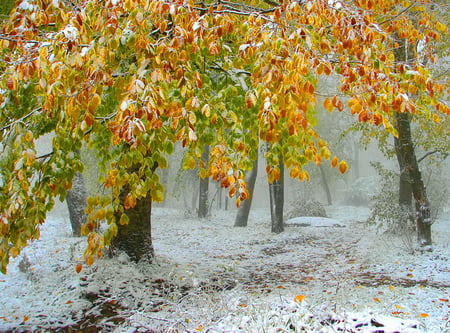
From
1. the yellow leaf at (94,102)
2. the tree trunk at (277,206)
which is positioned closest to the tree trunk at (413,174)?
the tree trunk at (277,206)

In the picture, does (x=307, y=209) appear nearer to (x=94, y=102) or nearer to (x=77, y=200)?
(x=77, y=200)

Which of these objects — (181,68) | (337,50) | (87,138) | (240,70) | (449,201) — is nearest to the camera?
(181,68)

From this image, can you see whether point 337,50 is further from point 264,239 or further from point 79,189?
point 264,239

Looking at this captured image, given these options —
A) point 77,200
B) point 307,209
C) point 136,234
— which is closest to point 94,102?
point 136,234

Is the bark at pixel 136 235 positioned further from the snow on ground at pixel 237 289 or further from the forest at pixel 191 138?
the snow on ground at pixel 237 289

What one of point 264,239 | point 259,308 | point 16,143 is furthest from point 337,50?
point 264,239

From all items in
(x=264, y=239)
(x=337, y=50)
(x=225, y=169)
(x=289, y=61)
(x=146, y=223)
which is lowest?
(x=264, y=239)

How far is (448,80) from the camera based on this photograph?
9.74 m

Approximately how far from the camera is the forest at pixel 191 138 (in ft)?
9.46

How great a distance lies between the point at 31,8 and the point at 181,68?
4.01 ft

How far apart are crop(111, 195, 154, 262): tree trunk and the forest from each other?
2cm

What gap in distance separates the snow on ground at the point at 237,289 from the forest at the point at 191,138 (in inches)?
1.3

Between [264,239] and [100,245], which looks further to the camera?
[264,239]

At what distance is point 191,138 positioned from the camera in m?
2.70
